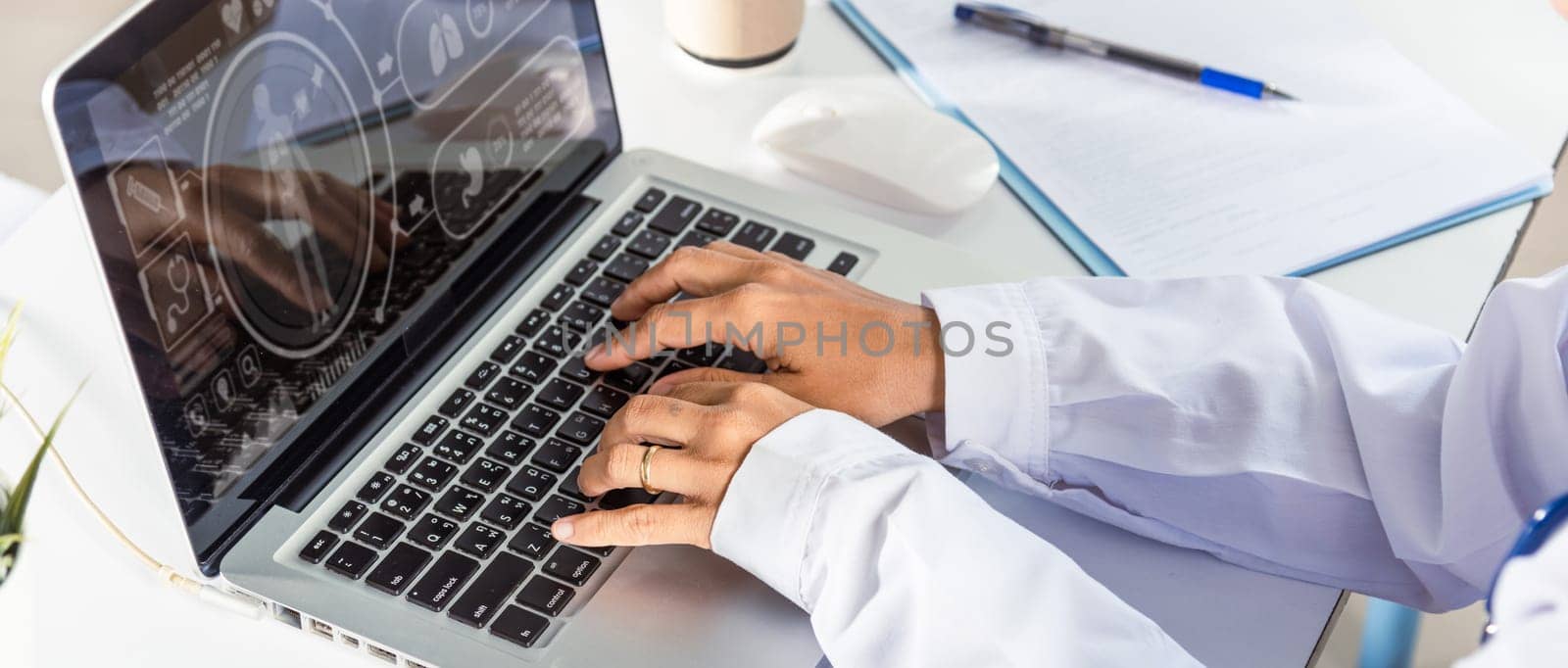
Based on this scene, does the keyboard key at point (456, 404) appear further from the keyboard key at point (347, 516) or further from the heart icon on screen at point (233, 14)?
the heart icon on screen at point (233, 14)

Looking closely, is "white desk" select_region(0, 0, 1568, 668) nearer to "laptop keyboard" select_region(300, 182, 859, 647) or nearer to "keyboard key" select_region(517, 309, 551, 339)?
"laptop keyboard" select_region(300, 182, 859, 647)

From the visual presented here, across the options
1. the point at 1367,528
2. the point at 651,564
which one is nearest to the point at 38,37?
the point at 651,564

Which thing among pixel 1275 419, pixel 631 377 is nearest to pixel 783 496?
pixel 631 377

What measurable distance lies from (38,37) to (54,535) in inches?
63.2

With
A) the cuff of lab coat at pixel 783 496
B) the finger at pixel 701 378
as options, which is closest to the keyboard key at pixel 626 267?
the finger at pixel 701 378

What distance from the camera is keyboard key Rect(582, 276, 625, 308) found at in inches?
32.0

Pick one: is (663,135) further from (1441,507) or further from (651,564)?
(1441,507)

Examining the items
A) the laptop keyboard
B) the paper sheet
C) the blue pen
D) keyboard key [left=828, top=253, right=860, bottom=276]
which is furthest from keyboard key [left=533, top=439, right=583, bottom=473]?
the blue pen

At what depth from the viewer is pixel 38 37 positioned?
2.04 m

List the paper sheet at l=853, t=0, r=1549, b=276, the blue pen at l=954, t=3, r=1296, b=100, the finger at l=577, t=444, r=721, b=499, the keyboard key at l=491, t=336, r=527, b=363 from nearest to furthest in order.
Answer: the finger at l=577, t=444, r=721, b=499, the keyboard key at l=491, t=336, r=527, b=363, the paper sheet at l=853, t=0, r=1549, b=276, the blue pen at l=954, t=3, r=1296, b=100

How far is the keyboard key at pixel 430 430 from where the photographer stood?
0.72 meters

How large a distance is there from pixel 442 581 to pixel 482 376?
145 millimetres

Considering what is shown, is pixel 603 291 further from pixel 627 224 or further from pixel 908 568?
pixel 908 568

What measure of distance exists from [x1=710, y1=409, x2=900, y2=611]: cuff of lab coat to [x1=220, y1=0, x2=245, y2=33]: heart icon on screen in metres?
0.31
